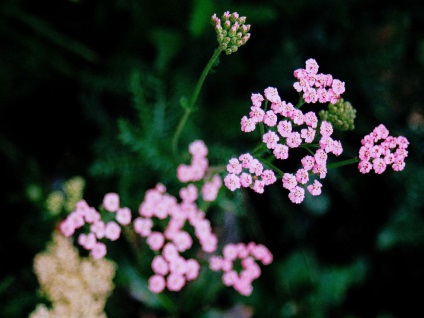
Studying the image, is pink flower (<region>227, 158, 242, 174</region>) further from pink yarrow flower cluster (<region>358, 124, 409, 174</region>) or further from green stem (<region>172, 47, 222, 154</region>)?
pink yarrow flower cluster (<region>358, 124, 409, 174</region>)

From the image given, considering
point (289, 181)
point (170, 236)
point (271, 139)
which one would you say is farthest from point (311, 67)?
point (170, 236)

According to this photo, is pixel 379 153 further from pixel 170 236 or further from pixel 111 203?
pixel 111 203

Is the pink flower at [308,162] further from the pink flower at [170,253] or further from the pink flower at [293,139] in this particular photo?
the pink flower at [170,253]

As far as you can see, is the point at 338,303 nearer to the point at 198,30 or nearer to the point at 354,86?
the point at 354,86

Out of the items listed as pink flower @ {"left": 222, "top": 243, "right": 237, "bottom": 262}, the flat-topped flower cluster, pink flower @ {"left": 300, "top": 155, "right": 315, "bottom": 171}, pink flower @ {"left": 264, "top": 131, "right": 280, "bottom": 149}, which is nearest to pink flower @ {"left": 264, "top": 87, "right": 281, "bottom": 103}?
pink flower @ {"left": 264, "top": 131, "right": 280, "bottom": 149}

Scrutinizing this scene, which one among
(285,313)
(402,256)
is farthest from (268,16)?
(402,256)
